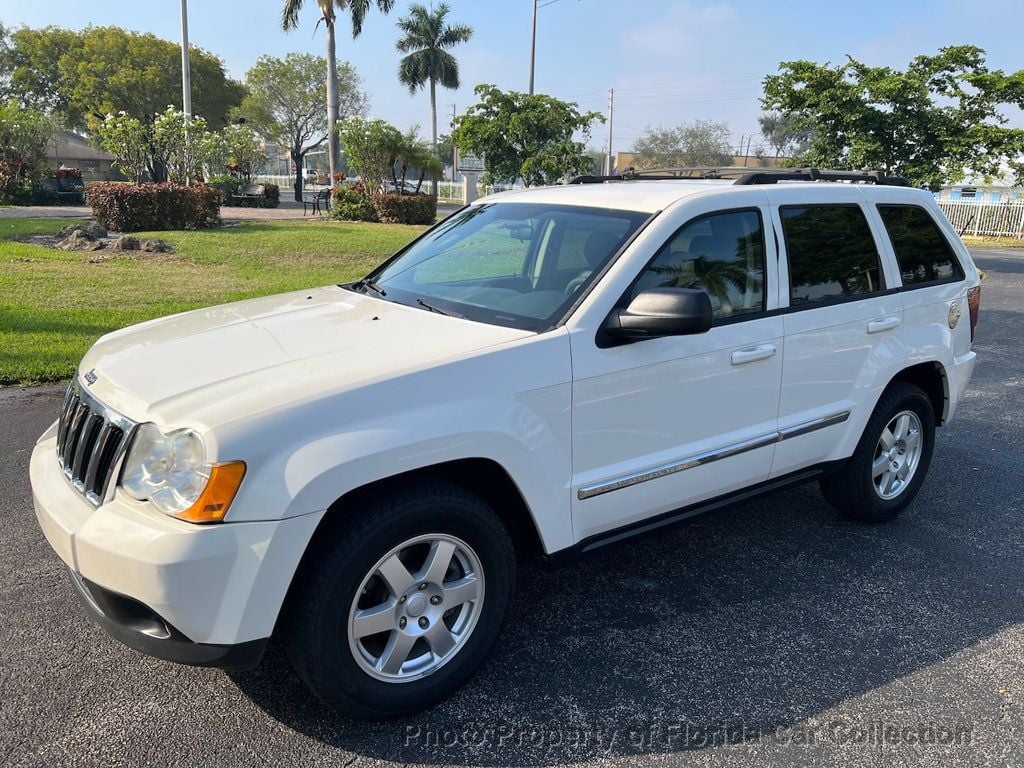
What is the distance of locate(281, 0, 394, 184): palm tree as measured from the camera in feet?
109

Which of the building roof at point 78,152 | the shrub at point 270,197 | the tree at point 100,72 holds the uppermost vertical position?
the tree at point 100,72

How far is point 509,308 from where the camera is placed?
3215 millimetres

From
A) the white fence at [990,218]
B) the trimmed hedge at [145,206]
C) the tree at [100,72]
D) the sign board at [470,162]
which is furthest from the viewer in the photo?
the tree at [100,72]

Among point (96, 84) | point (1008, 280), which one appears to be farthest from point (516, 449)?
point (96, 84)

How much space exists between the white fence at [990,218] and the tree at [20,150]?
1376 inches

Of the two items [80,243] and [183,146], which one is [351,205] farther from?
[80,243]

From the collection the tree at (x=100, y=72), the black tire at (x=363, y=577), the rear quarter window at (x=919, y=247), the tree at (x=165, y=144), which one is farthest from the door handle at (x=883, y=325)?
the tree at (x=100, y=72)

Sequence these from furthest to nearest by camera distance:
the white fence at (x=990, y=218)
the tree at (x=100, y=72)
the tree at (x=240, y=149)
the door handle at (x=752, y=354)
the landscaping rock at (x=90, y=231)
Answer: the tree at (x=100, y=72) → the white fence at (x=990, y=218) → the tree at (x=240, y=149) → the landscaping rock at (x=90, y=231) → the door handle at (x=752, y=354)

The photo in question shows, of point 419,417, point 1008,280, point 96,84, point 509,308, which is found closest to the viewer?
point 419,417

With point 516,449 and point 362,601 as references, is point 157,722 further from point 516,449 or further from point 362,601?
point 516,449

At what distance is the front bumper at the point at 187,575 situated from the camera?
2268mm

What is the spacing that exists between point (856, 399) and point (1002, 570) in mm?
1084

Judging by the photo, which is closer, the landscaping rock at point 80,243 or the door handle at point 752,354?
the door handle at point 752,354

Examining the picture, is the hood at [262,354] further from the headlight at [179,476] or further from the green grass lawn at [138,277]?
the green grass lawn at [138,277]
